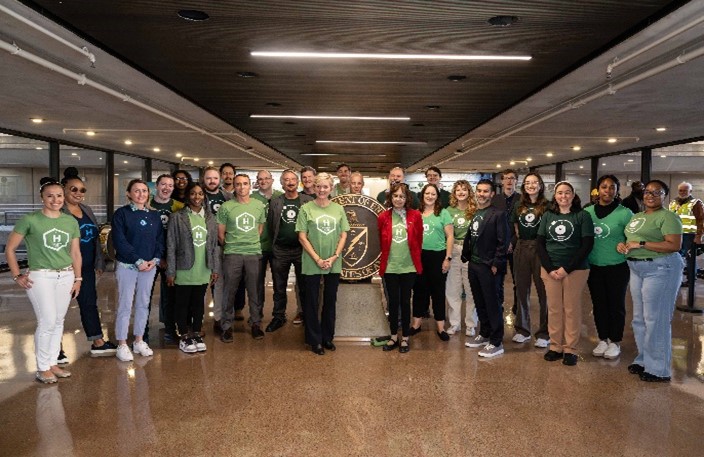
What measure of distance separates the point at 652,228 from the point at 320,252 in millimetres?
2788

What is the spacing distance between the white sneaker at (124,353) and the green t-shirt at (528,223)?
3.83m

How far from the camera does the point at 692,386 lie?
14.0ft

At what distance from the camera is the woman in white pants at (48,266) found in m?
4.14

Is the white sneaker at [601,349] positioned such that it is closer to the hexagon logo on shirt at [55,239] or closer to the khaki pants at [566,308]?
the khaki pants at [566,308]

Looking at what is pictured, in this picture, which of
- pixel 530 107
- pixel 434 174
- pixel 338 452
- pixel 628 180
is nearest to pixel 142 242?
pixel 338 452

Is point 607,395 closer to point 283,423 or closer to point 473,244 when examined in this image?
point 473,244

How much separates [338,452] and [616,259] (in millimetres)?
3087

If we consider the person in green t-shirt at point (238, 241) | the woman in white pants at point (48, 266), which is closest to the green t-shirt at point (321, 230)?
the person in green t-shirt at point (238, 241)

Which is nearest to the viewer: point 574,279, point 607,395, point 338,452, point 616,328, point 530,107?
point 338,452

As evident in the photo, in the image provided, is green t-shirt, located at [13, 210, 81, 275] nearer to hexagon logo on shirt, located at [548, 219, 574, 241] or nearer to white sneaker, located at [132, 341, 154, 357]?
white sneaker, located at [132, 341, 154, 357]

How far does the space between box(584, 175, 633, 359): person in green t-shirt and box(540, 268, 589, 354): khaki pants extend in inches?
9.7

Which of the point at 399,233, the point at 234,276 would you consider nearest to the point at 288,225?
the point at 234,276

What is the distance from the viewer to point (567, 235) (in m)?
4.66

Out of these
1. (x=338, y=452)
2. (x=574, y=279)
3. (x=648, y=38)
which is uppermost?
(x=648, y=38)
